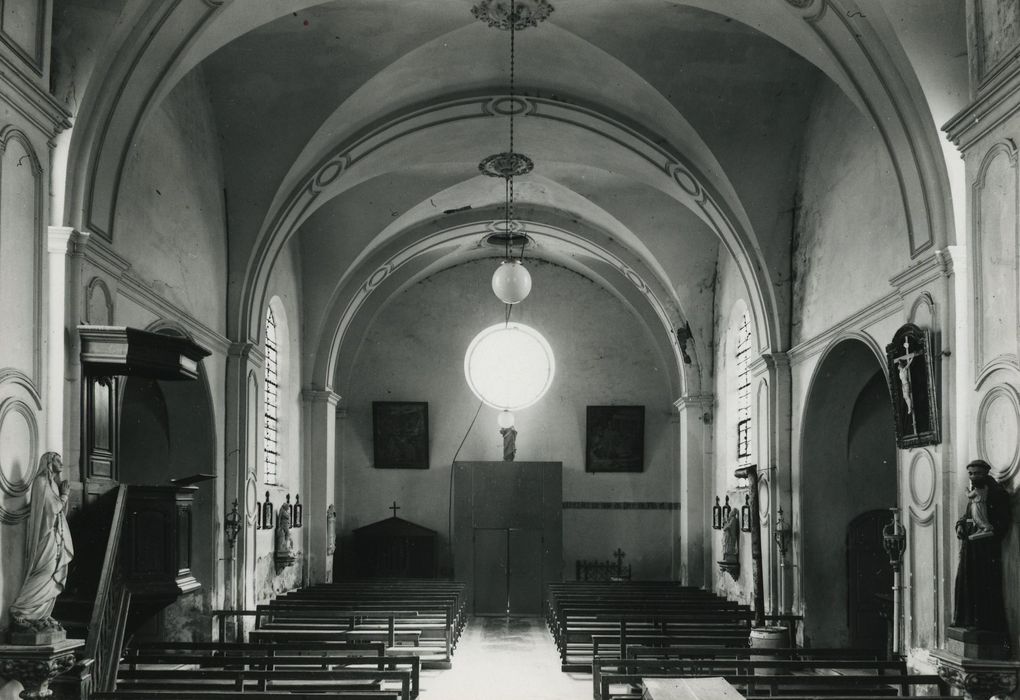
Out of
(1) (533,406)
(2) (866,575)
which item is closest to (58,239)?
(2) (866,575)

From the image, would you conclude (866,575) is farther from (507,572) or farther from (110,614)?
(507,572)

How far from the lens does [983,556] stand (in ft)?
21.2

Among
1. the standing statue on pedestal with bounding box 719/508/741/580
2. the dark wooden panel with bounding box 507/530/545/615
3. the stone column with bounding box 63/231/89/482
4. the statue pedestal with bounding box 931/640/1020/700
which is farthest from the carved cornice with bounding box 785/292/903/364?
the dark wooden panel with bounding box 507/530/545/615

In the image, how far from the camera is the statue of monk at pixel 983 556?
20.9 feet

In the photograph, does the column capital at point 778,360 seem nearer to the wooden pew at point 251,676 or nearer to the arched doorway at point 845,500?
the arched doorway at point 845,500

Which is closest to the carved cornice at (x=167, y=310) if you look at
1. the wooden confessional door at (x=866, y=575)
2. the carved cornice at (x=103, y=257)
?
the carved cornice at (x=103, y=257)

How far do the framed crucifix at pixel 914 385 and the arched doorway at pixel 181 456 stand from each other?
704cm

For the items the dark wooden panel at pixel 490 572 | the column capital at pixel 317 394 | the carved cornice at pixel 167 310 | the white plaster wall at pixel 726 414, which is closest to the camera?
the carved cornice at pixel 167 310

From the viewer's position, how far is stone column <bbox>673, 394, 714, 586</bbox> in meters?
17.5

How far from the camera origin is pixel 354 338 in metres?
19.4

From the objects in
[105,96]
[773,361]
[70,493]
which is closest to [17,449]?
[70,493]

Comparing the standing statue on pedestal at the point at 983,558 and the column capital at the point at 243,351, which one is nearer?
the standing statue on pedestal at the point at 983,558

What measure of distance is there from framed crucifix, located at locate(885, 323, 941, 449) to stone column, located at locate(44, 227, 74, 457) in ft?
20.8

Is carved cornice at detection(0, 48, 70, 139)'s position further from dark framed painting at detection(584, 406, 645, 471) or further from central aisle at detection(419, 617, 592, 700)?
dark framed painting at detection(584, 406, 645, 471)
